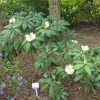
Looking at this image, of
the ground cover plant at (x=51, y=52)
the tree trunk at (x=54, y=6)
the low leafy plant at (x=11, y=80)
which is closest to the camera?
the ground cover plant at (x=51, y=52)

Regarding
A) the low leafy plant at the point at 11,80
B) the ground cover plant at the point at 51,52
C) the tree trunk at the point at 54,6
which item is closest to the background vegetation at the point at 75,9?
the tree trunk at the point at 54,6

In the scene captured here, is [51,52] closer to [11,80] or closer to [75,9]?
[11,80]

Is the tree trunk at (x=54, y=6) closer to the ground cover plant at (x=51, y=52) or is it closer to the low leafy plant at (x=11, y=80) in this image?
the ground cover plant at (x=51, y=52)

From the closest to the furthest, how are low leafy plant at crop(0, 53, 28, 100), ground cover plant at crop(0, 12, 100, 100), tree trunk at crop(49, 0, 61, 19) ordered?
ground cover plant at crop(0, 12, 100, 100), low leafy plant at crop(0, 53, 28, 100), tree trunk at crop(49, 0, 61, 19)

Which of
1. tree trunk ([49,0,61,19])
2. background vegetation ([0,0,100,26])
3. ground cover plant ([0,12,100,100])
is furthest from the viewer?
background vegetation ([0,0,100,26])

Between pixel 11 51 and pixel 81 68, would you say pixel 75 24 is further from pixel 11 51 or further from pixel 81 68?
pixel 81 68

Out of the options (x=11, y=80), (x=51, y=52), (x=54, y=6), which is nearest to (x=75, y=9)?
(x=54, y=6)

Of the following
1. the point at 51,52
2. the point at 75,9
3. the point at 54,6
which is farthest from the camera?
the point at 75,9

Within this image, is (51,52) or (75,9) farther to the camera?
(75,9)

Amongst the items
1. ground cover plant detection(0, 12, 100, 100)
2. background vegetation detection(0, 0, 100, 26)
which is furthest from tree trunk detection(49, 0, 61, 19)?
ground cover plant detection(0, 12, 100, 100)

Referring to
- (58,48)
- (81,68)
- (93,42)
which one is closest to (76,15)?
(93,42)

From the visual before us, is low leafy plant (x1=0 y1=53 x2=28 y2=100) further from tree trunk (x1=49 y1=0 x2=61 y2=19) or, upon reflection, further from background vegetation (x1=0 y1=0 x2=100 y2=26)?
background vegetation (x1=0 y1=0 x2=100 y2=26)

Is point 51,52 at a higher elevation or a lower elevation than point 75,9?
lower

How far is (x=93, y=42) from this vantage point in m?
4.20
